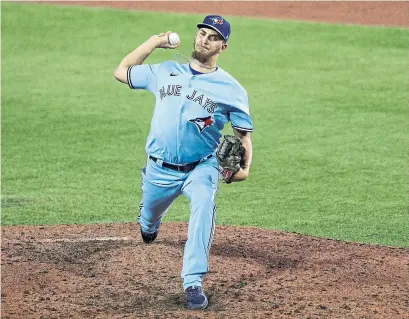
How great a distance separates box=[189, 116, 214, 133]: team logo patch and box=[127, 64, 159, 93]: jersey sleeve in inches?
18.1

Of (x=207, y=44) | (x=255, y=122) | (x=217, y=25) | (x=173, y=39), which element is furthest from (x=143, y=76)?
(x=255, y=122)

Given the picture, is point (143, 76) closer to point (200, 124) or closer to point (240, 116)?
point (200, 124)

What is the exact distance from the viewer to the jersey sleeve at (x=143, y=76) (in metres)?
7.15

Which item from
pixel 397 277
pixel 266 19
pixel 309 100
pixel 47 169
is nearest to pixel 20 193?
pixel 47 169

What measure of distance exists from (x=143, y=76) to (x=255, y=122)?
19.0ft

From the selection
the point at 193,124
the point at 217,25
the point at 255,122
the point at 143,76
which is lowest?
the point at 255,122

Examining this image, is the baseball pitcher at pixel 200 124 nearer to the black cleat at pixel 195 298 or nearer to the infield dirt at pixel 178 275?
the black cleat at pixel 195 298

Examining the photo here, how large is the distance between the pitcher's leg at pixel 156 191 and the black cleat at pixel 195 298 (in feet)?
2.82

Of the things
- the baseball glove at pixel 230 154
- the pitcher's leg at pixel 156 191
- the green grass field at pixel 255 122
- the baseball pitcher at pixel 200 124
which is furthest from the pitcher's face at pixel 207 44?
the green grass field at pixel 255 122

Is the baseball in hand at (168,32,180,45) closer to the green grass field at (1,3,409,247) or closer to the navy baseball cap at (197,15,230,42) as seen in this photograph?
the navy baseball cap at (197,15,230,42)

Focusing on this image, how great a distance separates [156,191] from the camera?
7.28m

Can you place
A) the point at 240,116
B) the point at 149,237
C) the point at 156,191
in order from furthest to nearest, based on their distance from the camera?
the point at 149,237, the point at 156,191, the point at 240,116

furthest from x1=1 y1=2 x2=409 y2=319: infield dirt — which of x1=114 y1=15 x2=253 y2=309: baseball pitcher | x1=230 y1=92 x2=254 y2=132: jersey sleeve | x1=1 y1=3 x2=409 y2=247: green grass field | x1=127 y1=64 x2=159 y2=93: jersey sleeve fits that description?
x1=127 y1=64 x2=159 y2=93: jersey sleeve

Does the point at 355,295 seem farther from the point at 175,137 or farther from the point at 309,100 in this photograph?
the point at 309,100
